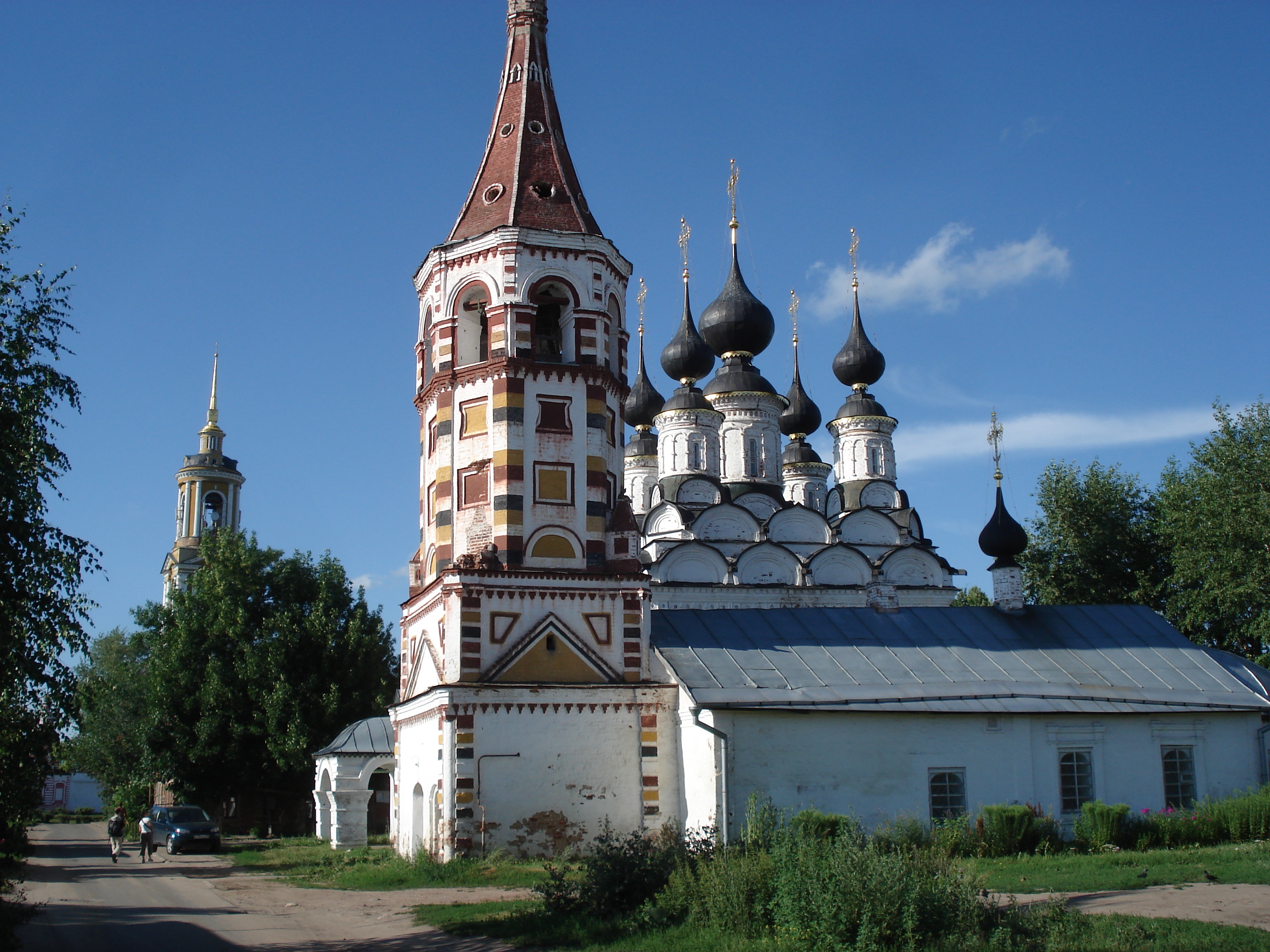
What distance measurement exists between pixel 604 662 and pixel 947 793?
563cm

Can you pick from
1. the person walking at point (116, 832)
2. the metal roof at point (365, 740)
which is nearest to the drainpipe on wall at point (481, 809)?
the metal roof at point (365, 740)

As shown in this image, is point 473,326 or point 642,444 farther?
point 642,444

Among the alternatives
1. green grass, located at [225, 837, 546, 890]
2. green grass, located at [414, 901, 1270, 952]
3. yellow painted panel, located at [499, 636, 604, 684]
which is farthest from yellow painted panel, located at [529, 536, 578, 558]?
green grass, located at [414, 901, 1270, 952]

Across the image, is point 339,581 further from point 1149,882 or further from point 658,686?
point 1149,882

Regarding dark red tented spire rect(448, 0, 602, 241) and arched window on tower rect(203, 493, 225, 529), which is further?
arched window on tower rect(203, 493, 225, 529)

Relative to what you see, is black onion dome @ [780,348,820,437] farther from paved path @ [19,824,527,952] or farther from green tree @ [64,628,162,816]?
paved path @ [19,824,527,952]

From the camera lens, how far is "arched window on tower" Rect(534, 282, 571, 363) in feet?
64.2

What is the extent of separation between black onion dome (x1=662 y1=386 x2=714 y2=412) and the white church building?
13.2m

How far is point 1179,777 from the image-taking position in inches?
761

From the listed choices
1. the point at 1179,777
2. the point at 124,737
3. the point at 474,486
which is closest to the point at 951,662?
the point at 1179,777

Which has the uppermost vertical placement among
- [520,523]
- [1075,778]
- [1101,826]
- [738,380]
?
[738,380]

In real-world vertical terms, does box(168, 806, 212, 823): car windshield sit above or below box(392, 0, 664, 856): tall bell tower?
below

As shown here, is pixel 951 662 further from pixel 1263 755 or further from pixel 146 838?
pixel 146 838

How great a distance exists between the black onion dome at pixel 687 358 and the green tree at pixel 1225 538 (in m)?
13.6
